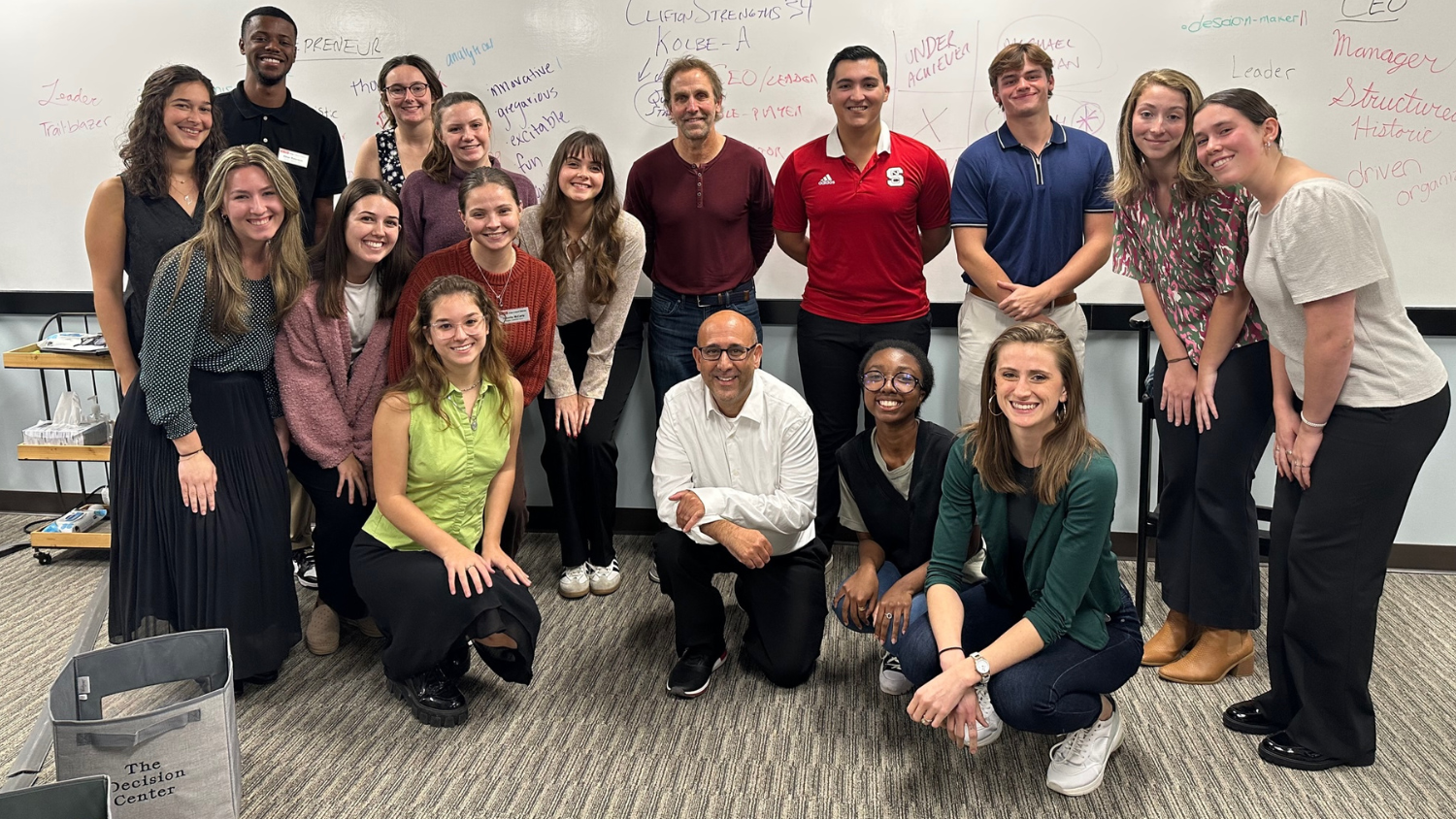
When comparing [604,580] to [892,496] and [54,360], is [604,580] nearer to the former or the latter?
[892,496]

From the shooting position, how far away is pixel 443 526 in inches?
98.0

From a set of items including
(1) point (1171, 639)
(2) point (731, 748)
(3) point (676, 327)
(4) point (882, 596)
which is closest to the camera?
(2) point (731, 748)

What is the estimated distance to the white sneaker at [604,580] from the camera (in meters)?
3.19

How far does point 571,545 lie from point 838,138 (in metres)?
1.50

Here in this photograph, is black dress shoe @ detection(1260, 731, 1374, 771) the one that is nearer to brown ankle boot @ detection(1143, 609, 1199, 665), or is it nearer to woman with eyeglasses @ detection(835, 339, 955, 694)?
brown ankle boot @ detection(1143, 609, 1199, 665)

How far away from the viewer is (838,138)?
2.99 meters

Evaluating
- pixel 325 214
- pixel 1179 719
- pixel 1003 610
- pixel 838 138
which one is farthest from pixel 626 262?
pixel 1179 719

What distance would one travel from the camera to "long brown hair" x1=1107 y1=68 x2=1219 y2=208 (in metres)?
2.27

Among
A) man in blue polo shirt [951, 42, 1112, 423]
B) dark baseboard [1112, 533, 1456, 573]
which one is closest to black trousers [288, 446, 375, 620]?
man in blue polo shirt [951, 42, 1112, 423]

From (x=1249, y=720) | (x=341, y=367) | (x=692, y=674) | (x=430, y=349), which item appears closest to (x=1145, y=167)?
(x=1249, y=720)

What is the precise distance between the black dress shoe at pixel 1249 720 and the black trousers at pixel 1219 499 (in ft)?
0.73

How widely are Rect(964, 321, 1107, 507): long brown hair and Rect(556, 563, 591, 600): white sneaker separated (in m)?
1.50

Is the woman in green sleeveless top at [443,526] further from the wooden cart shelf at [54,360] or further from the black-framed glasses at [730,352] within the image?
the wooden cart shelf at [54,360]

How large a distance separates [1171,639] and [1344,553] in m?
0.69
